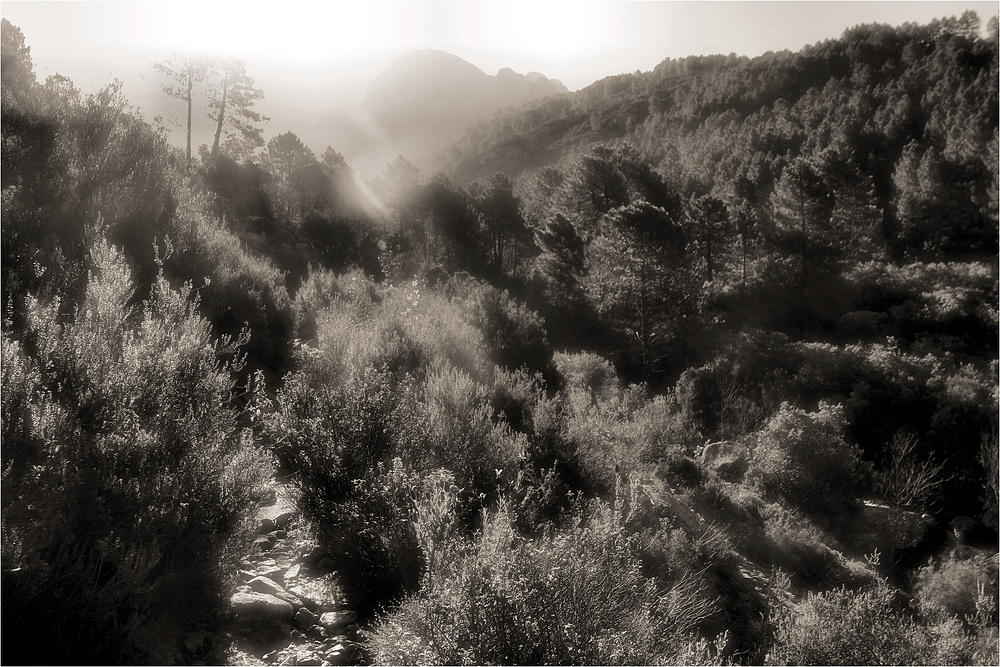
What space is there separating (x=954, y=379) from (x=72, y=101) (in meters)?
26.2

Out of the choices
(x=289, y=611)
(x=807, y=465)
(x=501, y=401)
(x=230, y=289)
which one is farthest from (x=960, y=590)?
(x=230, y=289)

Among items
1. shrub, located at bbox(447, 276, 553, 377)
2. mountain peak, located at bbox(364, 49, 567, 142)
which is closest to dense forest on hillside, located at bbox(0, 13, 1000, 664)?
shrub, located at bbox(447, 276, 553, 377)

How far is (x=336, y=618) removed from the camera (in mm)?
4336

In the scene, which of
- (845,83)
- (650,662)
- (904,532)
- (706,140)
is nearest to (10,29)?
(650,662)

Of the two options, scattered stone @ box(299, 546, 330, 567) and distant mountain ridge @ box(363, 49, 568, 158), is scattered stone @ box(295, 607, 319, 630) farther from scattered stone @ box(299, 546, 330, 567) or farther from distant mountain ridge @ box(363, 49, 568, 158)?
distant mountain ridge @ box(363, 49, 568, 158)

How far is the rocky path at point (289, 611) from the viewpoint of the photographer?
393cm

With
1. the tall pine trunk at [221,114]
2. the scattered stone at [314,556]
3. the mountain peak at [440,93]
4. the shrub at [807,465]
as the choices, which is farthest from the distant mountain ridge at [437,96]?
the scattered stone at [314,556]

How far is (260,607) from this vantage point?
13.7 feet

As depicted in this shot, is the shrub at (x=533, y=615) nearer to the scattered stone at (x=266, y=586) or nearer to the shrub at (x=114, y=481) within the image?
the scattered stone at (x=266, y=586)

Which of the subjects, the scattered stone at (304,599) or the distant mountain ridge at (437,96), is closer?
the scattered stone at (304,599)

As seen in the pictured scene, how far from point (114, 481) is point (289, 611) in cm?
168

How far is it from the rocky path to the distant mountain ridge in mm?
22929

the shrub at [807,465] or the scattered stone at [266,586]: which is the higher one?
the scattered stone at [266,586]

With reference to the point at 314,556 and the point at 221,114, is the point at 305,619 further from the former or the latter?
the point at 221,114
